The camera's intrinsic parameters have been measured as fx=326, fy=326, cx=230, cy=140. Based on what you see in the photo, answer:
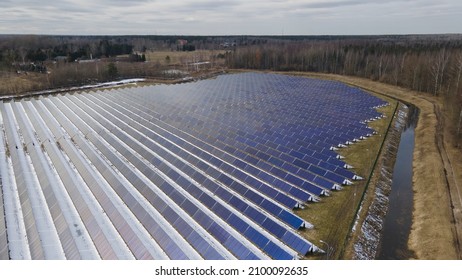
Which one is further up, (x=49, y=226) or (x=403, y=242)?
(x=49, y=226)

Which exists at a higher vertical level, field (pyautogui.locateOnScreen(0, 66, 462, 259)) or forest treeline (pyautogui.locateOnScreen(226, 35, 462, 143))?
forest treeline (pyautogui.locateOnScreen(226, 35, 462, 143))

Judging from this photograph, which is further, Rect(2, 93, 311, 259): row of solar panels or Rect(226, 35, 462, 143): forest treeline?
Rect(226, 35, 462, 143): forest treeline

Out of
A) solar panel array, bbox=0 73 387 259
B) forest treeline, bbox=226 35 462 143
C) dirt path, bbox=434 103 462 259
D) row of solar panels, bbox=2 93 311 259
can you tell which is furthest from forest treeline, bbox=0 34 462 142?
row of solar panels, bbox=2 93 311 259

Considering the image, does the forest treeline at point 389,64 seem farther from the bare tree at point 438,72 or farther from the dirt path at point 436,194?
the dirt path at point 436,194

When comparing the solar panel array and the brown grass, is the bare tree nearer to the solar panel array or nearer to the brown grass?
the solar panel array

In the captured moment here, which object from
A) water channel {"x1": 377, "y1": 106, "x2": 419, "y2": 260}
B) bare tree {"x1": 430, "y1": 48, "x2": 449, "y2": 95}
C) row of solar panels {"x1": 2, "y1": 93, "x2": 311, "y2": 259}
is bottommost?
water channel {"x1": 377, "y1": 106, "x2": 419, "y2": 260}

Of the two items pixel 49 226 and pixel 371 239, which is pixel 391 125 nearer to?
pixel 371 239

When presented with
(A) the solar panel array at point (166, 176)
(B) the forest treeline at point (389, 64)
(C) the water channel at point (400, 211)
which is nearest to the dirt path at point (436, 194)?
(C) the water channel at point (400, 211)
